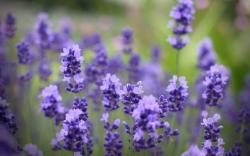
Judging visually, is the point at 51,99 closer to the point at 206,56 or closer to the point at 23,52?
the point at 23,52

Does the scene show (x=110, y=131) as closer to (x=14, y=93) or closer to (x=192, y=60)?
(x=14, y=93)

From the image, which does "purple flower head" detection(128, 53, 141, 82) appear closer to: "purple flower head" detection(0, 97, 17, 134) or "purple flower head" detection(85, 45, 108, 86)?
"purple flower head" detection(85, 45, 108, 86)

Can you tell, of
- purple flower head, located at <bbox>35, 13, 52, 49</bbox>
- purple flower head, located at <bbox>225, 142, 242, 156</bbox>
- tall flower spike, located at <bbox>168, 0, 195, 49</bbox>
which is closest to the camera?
purple flower head, located at <bbox>225, 142, 242, 156</bbox>

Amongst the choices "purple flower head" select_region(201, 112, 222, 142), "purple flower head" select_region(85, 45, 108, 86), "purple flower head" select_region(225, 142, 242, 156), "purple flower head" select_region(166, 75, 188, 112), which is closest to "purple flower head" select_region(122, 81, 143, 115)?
"purple flower head" select_region(166, 75, 188, 112)

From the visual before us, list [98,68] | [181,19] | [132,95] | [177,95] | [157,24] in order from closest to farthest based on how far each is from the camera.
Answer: [132,95]
[177,95]
[181,19]
[98,68]
[157,24]

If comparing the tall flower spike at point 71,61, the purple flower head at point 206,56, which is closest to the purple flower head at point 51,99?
the tall flower spike at point 71,61

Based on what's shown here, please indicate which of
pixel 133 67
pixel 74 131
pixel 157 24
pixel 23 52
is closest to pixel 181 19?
pixel 133 67
